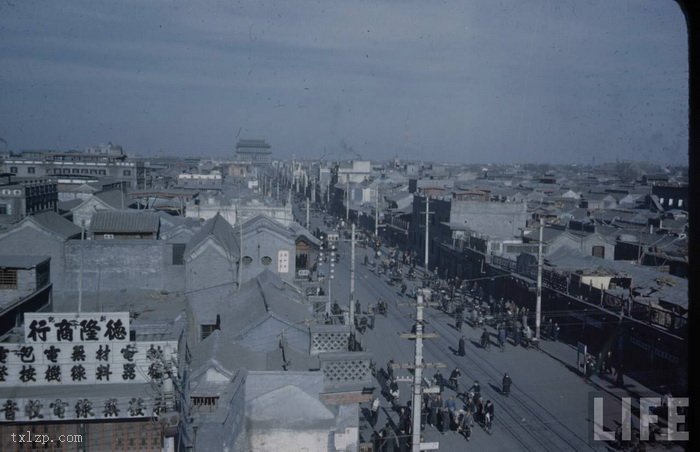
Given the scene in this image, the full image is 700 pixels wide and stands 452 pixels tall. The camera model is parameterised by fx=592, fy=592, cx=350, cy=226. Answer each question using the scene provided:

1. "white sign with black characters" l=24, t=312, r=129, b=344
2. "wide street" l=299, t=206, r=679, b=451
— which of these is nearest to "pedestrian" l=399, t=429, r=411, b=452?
"wide street" l=299, t=206, r=679, b=451

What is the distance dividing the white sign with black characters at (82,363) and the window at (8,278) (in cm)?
865

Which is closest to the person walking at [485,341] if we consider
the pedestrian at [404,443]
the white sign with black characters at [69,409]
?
the pedestrian at [404,443]

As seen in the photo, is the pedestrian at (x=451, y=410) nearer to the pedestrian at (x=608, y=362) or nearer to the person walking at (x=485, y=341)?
the person walking at (x=485, y=341)

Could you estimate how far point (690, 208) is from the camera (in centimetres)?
259

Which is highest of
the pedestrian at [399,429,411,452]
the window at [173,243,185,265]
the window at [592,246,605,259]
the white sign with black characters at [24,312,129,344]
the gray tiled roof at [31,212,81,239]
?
the gray tiled roof at [31,212,81,239]

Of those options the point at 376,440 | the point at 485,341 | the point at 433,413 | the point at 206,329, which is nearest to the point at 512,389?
the point at 433,413

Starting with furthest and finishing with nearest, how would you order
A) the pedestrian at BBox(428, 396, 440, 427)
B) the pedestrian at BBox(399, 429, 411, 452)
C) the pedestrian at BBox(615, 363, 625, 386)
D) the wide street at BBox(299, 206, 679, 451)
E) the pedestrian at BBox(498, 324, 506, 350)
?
1. the pedestrian at BBox(498, 324, 506, 350)
2. the pedestrian at BBox(615, 363, 625, 386)
3. the pedestrian at BBox(428, 396, 440, 427)
4. the wide street at BBox(299, 206, 679, 451)
5. the pedestrian at BBox(399, 429, 411, 452)

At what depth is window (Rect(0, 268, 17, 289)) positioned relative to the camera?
1944cm

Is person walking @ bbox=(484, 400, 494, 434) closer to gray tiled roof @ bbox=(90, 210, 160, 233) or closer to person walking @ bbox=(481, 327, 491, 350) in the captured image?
person walking @ bbox=(481, 327, 491, 350)

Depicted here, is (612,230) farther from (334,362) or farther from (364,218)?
(334,362)

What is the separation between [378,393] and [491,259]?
17.4 m

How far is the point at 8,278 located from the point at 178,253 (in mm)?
8492

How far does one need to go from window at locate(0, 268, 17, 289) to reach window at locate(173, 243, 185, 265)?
7.03 meters

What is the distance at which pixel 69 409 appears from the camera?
37.1 feet
